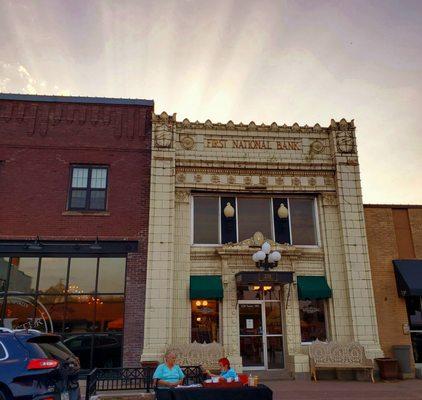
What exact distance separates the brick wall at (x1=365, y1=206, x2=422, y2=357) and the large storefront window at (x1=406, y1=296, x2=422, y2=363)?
0.33m

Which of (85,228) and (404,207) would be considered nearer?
(85,228)

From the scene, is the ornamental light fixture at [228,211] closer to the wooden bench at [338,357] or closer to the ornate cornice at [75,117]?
the ornate cornice at [75,117]

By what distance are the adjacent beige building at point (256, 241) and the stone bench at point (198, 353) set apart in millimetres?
727

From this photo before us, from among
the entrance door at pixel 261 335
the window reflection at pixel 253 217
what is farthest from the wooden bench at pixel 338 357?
the window reflection at pixel 253 217

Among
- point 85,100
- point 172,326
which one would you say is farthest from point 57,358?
point 85,100

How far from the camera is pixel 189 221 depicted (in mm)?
16078

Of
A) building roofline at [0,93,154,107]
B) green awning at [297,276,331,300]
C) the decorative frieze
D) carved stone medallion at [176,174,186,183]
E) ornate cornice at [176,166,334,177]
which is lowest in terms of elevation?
green awning at [297,276,331,300]

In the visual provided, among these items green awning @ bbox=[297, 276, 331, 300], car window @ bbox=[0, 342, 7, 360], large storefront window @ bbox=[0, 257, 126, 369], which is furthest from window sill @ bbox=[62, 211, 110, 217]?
car window @ bbox=[0, 342, 7, 360]

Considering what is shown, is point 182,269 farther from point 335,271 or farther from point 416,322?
point 416,322

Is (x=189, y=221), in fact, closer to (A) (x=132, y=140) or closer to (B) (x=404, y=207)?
(A) (x=132, y=140)

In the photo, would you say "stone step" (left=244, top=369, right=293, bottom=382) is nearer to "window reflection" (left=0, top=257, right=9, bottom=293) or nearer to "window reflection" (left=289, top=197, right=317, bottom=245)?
"window reflection" (left=289, top=197, right=317, bottom=245)

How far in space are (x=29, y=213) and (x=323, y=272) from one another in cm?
1137

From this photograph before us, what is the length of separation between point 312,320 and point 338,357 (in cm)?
176

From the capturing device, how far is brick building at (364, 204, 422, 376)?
15.2 m
